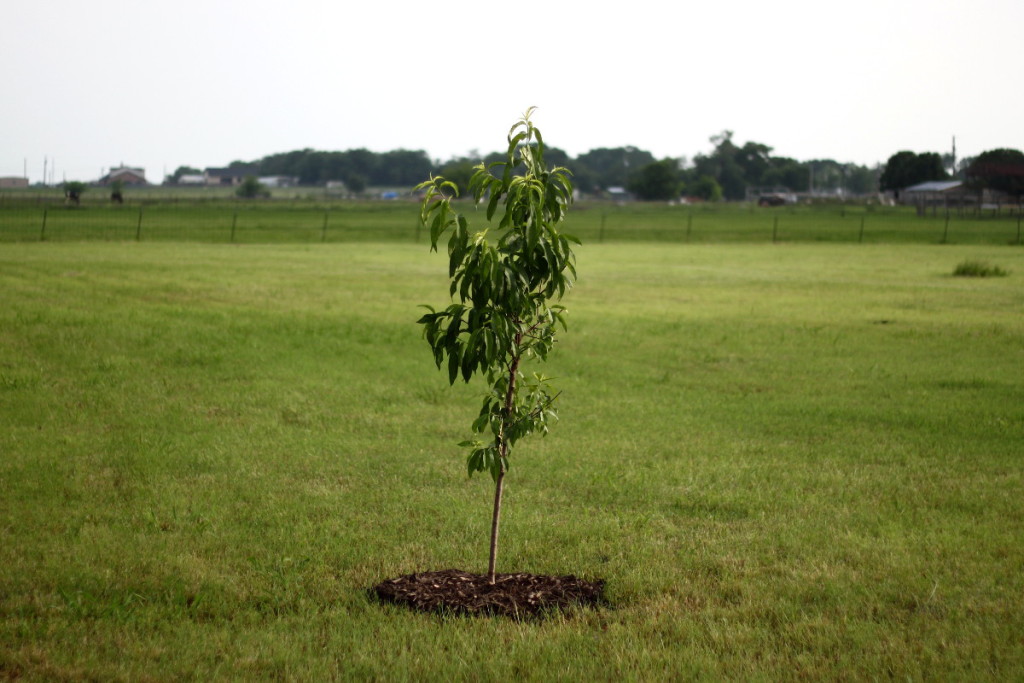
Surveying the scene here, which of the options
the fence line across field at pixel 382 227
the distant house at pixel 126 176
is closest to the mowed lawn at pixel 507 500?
the fence line across field at pixel 382 227

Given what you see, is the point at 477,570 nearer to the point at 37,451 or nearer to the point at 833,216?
the point at 37,451

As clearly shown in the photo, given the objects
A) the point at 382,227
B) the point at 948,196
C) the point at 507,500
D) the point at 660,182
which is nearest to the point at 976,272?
the point at 507,500

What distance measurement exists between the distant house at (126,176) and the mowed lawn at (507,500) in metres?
143

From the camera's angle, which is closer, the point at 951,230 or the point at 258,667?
the point at 258,667

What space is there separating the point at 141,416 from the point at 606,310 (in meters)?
11.3

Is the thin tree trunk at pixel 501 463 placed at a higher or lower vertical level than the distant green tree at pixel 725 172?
lower

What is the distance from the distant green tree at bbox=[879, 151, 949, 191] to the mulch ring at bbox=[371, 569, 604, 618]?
121689mm

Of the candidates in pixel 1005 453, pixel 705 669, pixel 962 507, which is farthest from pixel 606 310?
pixel 705 669

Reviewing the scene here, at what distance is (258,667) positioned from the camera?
179 inches

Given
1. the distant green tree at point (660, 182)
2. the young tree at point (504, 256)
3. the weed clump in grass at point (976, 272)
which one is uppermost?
the distant green tree at point (660, 182)

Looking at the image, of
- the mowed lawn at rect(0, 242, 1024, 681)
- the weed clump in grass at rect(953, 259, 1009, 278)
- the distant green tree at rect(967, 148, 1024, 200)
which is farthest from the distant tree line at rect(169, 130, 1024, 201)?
the mowed lawn at rect(0, 242, 1024, 681)

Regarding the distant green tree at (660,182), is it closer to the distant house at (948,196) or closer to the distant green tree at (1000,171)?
the distant house at (948,196)

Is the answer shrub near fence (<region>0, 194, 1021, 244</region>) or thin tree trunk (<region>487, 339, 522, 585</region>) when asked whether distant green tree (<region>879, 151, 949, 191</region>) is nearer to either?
shrub near fence (<region>0, 194, 1021, 244</region>)

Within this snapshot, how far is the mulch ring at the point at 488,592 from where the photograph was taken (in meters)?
5.22
